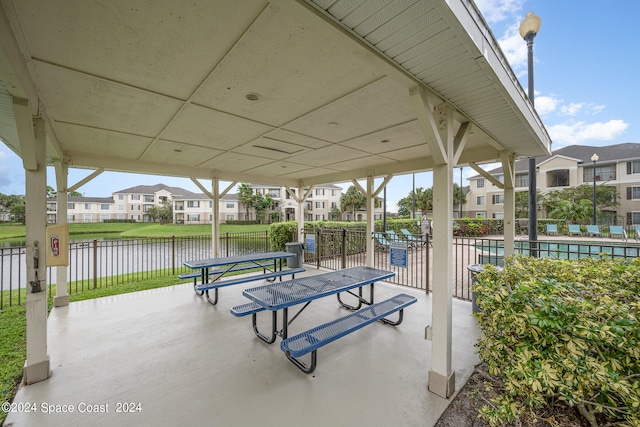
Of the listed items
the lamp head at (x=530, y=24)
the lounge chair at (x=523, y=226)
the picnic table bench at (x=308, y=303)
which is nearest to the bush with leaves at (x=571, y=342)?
the picnic table bench at (x=308, y=303)

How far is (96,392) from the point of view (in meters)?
2.33

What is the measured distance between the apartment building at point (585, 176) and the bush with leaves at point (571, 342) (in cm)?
1989

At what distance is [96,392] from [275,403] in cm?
170

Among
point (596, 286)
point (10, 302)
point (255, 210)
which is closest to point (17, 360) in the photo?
point (10, 302)

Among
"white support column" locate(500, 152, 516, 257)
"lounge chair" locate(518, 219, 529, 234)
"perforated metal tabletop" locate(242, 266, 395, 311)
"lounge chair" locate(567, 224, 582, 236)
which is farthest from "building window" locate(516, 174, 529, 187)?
"perforated metal tabletop" locate(242, 266, 395, 311)

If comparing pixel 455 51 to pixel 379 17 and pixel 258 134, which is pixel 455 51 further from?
pixel 258 134

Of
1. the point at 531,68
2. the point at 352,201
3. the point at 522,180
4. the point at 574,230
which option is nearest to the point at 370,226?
the point at 531,68

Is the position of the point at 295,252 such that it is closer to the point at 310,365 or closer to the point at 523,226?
the point at 310,365

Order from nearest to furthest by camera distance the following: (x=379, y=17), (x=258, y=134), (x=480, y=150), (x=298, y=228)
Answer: (x=379, y=17)
(x=258, y=134)
(x=480, y=150)
(x=298, y=228)

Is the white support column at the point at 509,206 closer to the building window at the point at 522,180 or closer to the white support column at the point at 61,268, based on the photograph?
the white support column at the point at 61,268

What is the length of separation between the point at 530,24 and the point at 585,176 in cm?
2624

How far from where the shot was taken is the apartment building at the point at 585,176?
20.2 metres

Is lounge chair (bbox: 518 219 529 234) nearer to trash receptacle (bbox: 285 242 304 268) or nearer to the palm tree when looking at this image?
the palm tree

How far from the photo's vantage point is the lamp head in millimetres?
5085
